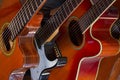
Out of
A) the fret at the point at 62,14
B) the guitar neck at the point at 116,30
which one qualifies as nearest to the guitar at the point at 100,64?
the guitar neck at the point at 116,30

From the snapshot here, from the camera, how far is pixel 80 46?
4.69 ft

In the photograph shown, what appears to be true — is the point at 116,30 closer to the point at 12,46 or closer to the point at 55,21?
the point at 55,21

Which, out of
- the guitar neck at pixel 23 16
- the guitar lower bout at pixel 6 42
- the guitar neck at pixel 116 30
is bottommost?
the guitar neck at pixel 116 30

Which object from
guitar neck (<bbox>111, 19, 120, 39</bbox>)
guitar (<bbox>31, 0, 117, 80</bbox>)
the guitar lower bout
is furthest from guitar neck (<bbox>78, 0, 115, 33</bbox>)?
the guitar lower bout

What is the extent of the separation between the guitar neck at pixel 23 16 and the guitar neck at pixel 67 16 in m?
0.13

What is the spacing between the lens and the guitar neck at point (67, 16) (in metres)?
1.34

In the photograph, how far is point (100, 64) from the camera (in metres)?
1.52

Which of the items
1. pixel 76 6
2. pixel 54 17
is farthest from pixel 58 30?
pixel 76 6

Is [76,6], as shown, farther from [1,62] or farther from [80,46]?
[1,62]

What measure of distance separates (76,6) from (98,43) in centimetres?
17

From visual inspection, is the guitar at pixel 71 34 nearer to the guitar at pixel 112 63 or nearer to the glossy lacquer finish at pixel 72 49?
the glossy lacquer finish at pixel 72 49

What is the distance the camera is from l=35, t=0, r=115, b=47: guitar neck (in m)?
1.34

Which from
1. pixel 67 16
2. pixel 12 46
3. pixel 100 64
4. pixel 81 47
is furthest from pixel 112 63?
pixel 12 46

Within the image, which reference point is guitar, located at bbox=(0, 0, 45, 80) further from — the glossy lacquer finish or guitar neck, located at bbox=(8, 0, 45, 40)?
the glossy lacquer finish
